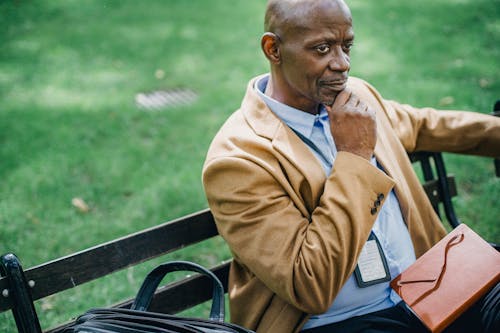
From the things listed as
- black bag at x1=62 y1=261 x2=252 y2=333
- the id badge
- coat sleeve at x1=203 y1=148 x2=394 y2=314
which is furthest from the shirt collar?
black bag at x1=62 y1=261 x2=252 y2=333

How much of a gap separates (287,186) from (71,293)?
2.26m

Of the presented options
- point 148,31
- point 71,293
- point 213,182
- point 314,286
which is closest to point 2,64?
point 148,31

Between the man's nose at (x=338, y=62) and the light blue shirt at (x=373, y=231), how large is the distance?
0.29m


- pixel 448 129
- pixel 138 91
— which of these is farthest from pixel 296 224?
pixel 138 91

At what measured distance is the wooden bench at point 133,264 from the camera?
2473mm

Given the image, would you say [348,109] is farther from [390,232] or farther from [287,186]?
[390,232]

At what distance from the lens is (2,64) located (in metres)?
7.45

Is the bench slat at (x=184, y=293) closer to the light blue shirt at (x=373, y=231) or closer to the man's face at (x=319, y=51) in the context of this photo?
the light blue shirt at (x=373, y=231)

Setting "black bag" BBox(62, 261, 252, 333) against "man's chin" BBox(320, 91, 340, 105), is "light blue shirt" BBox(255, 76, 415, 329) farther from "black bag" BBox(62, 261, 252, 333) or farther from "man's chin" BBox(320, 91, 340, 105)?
"black bag" BBox(62, 261, 252, 333)

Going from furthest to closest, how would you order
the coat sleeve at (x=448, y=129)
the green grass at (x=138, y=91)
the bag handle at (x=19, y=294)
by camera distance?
1. the green grass at (x=138, y=91)
2. the coat sleeve at (x=448, y=129)
3. the bag handle at (x=19, y=294)

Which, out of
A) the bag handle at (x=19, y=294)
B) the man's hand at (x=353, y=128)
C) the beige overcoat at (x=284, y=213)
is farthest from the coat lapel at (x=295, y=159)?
the bag handle at (x=19, y=294)

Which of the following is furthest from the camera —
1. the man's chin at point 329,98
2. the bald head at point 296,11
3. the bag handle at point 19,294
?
the man's chin at point 329,98

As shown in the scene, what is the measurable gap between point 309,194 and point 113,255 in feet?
3.23

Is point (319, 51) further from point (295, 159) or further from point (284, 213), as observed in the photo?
point (284, 213)
